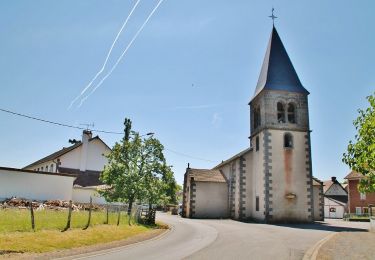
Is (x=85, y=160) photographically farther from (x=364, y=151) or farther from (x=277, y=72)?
(x=364, y=151)

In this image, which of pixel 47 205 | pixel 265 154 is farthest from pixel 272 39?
pixel 47 205

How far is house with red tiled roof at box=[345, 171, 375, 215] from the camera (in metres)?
50.1

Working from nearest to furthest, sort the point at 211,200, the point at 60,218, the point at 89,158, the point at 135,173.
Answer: the point at 60,218 < the point at 135,173 < the point at 211,200 < the point at 89,158

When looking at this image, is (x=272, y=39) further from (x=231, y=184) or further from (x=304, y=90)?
(x=231, y=184)

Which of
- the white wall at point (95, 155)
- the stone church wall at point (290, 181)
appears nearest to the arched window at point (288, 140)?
the stone church wall at point (290, 181)

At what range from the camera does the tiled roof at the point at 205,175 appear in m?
40.3

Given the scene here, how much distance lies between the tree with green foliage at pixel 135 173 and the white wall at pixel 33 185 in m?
8.32

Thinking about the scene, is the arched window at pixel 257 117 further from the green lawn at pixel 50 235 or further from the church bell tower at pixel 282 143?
the green lawn at pixel 50 235

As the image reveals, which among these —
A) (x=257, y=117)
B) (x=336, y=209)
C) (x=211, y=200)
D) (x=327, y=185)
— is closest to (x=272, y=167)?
(x=257, y=117)

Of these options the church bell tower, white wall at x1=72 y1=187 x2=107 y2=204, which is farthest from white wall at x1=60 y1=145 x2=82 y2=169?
the church bell tower

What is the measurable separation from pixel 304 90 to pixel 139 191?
64.9ft

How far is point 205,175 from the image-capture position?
4144 centimetres

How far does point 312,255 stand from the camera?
12.3 m

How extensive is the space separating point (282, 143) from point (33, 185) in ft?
76.6
